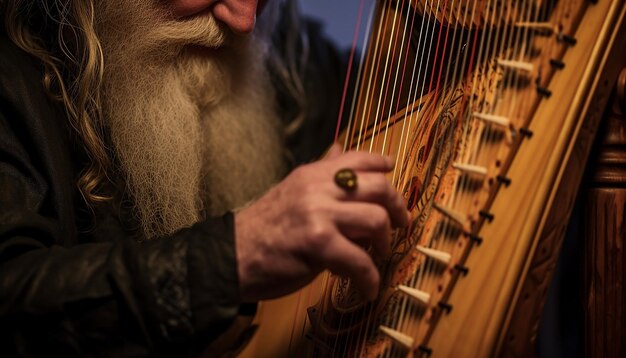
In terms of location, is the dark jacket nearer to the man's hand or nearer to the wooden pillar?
the man's hand

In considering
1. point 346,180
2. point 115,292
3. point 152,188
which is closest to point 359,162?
point 346,180

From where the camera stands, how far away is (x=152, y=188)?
1100 mm

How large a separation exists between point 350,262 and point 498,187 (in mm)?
176

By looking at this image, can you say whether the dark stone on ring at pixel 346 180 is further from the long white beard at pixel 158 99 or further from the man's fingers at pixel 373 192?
the long white beard at pixel 158 99

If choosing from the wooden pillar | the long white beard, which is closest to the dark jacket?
the long white beard

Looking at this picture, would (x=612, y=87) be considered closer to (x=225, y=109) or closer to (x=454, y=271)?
(x=454, y=271)

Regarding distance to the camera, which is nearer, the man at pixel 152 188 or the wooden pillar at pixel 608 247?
the man at pixel 152 188

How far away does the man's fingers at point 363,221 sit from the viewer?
66 cm

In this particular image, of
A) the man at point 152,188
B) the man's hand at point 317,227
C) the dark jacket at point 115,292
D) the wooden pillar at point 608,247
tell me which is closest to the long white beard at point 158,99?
the man at point 152,188

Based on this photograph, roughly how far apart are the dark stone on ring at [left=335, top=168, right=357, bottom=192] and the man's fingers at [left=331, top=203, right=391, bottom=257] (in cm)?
2

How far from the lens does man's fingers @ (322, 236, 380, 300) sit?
66 centimetres

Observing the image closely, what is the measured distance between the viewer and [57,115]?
1.04 m

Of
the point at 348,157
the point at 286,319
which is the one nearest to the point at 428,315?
the point at 348,157

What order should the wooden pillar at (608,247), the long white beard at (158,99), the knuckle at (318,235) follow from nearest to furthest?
the knuckle at (318,235) → the wooden pillar at (608,247) → the long white beard at (158,99)
